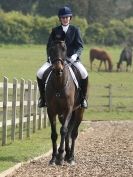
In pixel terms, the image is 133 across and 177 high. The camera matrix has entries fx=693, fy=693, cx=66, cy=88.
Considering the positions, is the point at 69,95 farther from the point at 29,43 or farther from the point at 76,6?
the point at 76,6

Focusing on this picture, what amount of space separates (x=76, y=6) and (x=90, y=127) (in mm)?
73635

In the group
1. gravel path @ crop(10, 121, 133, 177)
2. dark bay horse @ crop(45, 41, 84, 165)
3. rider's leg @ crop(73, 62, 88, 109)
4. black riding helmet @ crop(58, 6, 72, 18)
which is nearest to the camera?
gravel path @ crop(10, 121, 133, 177)

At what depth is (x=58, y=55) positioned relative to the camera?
12266mm

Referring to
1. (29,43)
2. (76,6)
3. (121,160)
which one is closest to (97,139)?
(121,160)

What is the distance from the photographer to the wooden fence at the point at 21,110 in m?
16.3

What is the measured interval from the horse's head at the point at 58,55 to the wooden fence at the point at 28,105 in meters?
3.86

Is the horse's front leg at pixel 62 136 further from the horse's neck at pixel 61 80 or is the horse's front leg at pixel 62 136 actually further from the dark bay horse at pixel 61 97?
the horse's neck at pixel 61 80

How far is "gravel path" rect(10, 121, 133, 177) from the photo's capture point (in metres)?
11.5

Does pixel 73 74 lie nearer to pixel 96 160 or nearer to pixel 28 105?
pixel 96 160

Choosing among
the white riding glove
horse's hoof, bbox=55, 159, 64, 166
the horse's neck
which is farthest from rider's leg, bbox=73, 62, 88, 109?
horse's hoof, bbox=55, 159, 64, 166

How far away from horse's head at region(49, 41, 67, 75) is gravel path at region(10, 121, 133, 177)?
175cm

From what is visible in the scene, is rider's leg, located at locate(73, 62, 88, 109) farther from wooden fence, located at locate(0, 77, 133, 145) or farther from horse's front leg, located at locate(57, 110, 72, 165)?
wooden fence, located at locate(0, 77, 133, 145)

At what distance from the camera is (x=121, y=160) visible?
13.3 meters

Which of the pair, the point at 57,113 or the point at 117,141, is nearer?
the point at 57,113
